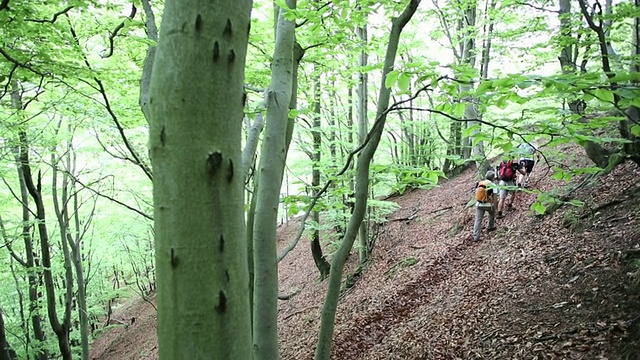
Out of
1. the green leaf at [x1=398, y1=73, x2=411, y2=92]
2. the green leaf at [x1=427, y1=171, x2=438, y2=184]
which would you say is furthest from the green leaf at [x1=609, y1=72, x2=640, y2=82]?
the green leaf at [x1=427, y1=171, x2=438, y2=184]

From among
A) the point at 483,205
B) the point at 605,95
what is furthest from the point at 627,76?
the point at 483,205

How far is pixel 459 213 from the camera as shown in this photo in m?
11.4

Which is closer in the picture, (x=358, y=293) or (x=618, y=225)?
(x=618, y=225)

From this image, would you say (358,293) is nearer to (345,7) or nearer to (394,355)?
(394,355)

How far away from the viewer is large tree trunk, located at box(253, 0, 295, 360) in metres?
2.69

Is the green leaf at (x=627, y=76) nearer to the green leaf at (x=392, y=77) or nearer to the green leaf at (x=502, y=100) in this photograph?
the green leaf at (x=502, y=100)

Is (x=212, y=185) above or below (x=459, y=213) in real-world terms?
above

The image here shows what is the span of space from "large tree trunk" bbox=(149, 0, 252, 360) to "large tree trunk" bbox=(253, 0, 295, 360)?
177cm

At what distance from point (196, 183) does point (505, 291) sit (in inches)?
256

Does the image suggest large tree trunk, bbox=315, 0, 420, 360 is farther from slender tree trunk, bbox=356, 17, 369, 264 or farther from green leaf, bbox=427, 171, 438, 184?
slender tree trunk, bbox=356, 17, 369, 264

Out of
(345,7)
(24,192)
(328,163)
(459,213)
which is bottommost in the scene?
(459,213)

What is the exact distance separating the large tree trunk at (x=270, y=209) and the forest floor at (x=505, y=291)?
3605 mm

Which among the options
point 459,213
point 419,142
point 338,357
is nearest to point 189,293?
point 338,357

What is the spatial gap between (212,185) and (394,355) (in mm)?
6065
